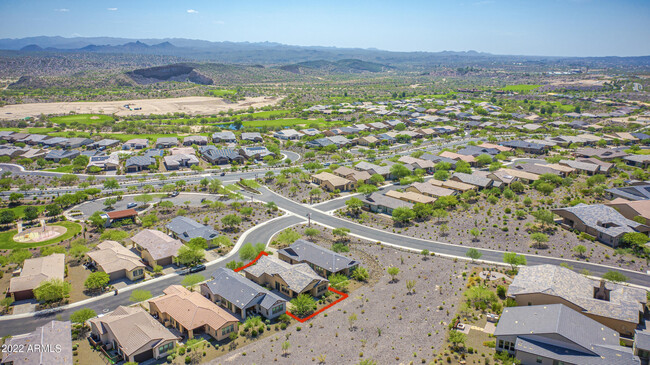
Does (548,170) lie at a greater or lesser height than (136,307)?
greater

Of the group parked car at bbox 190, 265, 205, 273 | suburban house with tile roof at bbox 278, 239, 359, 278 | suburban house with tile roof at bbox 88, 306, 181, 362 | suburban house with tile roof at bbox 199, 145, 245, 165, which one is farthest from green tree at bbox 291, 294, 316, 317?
suburban house with tile roof at bbox 199, 145, 245, 165

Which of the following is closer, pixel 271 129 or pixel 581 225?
pixel 581 225

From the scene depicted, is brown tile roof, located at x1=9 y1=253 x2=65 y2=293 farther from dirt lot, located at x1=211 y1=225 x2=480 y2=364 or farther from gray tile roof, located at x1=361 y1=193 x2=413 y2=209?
gray tile roof, located at x1=361 y1=193 x2=413 y2=209

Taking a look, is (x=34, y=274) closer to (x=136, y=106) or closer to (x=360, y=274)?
(x=360, y=274)

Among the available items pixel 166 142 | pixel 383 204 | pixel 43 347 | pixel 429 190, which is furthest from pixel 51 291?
pixel 166 142

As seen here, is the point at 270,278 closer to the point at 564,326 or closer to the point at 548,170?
the point at 564,326

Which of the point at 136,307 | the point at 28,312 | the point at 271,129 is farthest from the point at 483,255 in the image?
the point at 271,129

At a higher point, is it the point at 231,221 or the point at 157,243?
the point at 231,221
